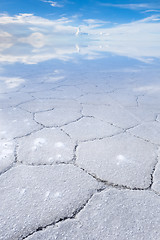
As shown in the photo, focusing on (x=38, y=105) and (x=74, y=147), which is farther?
(x=38, y=105)

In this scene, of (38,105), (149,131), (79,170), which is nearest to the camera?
(79,170)

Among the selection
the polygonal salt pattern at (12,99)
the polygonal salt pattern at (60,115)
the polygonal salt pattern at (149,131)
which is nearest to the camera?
the polygonal salt pattern at (149,131)

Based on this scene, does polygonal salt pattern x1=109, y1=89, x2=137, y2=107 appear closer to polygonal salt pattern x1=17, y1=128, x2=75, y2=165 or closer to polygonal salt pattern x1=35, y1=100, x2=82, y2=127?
polygonal salt pattern x1=35, y1=100, x2=82, y2=127

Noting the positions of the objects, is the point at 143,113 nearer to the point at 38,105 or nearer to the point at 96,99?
the point at 96,99

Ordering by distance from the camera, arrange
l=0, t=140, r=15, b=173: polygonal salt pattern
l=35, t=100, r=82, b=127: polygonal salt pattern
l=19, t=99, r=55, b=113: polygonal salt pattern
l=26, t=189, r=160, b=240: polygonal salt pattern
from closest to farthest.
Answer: l=26, t=189, r=160, b=240: polygonal salt pattern < l=0, t=140, r=15, b=173: polygonal salt pattern < l=35, t=100, r=82, b=127: polygonal salt pattern < l=19, t=99, r=55, b=113: polygonal salt pattern

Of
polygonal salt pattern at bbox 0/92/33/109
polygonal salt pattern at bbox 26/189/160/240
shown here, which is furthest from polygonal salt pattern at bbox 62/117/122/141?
→ polygonal salt pattern at bbox 0/92/33/109

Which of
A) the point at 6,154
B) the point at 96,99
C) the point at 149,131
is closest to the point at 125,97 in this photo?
the point at 96,99

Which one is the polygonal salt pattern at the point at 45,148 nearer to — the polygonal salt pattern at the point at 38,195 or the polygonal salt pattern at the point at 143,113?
the polygonal salt pattern at the point at 38,195

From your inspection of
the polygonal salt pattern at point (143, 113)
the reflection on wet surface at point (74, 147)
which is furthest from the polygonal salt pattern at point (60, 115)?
the polygonal salt pattern at point (143, 113)

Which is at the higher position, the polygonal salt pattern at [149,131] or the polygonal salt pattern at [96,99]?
the polygonal salt pattern at [96,99]
